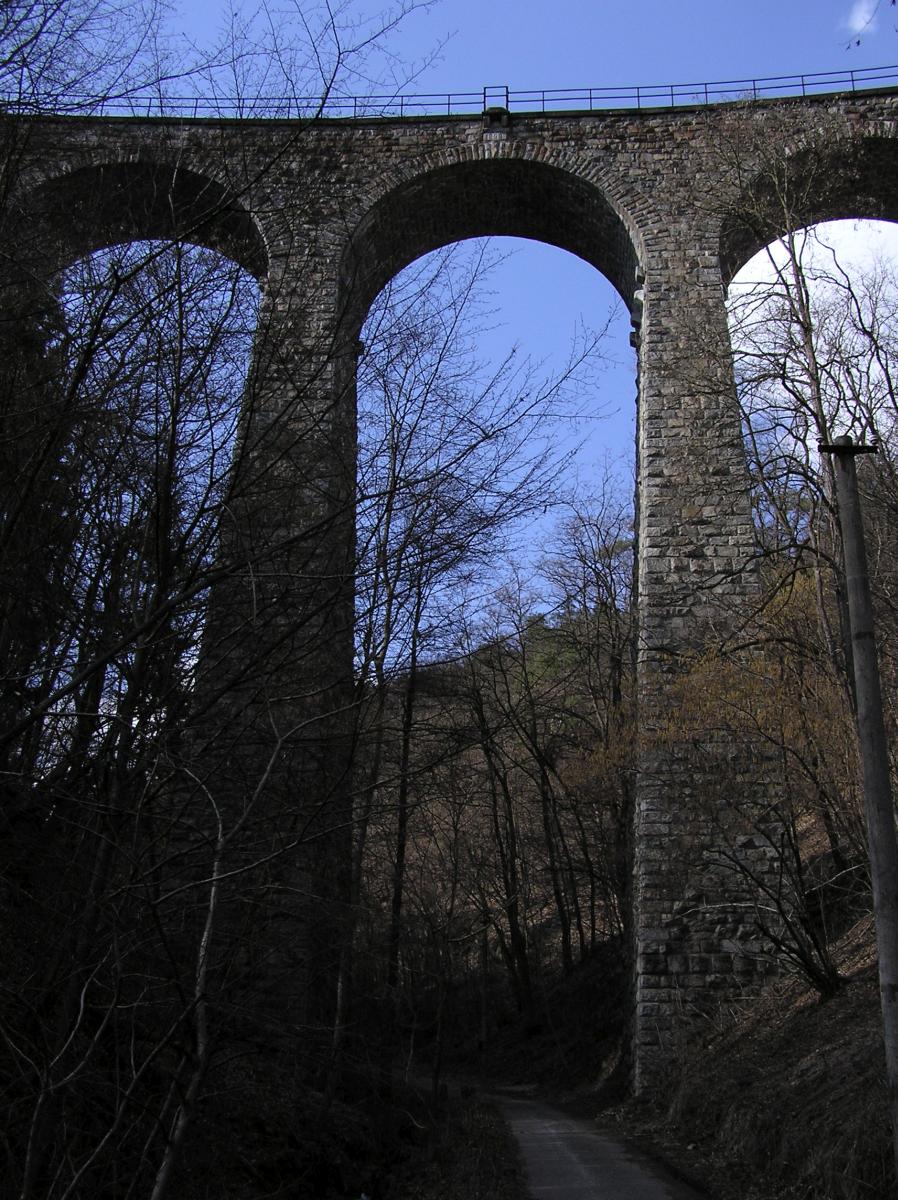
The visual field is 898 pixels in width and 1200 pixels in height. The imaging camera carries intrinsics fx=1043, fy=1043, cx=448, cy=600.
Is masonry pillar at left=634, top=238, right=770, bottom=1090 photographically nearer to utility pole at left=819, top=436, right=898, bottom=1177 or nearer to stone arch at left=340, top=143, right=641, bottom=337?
stone arch at left=340, top=143, right=641, bottom=337

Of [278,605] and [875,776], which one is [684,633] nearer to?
[875,776]

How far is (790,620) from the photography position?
9.75 meters

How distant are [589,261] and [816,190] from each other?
9.45 ft

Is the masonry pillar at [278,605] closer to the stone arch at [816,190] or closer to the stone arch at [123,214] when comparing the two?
the stone arch at [123,214]

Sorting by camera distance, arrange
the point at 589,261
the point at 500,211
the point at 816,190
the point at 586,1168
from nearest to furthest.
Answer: the point at 586,1168
the point at 816,190
the point at 500,211
the point at 589,261

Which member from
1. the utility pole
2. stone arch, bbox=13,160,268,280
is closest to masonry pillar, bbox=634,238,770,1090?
the utility pole

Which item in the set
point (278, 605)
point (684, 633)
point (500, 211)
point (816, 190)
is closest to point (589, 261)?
point (500, 211)

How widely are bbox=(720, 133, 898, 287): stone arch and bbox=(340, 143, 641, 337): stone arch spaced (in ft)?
3.92

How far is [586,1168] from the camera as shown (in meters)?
7.15

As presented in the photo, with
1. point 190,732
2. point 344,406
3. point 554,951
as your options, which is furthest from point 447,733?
point 554,951

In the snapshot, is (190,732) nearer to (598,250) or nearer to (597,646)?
(598,250)

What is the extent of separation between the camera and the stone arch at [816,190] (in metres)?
10.7

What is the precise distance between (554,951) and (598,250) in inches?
548

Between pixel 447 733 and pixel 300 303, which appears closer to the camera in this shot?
pixel 300 303
